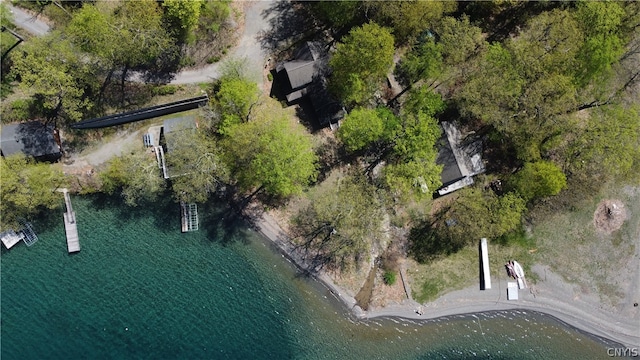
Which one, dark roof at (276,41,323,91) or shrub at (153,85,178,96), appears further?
shrub at (153,85,178,96)

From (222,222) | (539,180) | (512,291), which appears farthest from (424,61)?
(222,222)

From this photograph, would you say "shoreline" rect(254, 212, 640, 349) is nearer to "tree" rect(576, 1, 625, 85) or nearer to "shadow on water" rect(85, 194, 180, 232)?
"shadow on water" rect(85, 194, 180, 232)

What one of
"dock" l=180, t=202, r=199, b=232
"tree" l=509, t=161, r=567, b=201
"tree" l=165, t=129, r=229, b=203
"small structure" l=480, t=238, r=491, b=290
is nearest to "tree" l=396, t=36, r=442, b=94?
"tree" l=509, t=161, r=567, b=201

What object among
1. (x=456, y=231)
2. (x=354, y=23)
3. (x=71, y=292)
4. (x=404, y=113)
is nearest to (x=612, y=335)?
(x=456, y=231)

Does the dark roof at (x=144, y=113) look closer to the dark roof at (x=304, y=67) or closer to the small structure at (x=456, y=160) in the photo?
the dark roof at (x=304, y=67)

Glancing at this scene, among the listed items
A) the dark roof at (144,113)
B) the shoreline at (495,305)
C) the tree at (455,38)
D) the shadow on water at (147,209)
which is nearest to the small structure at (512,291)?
the shoreline at (495,305)
